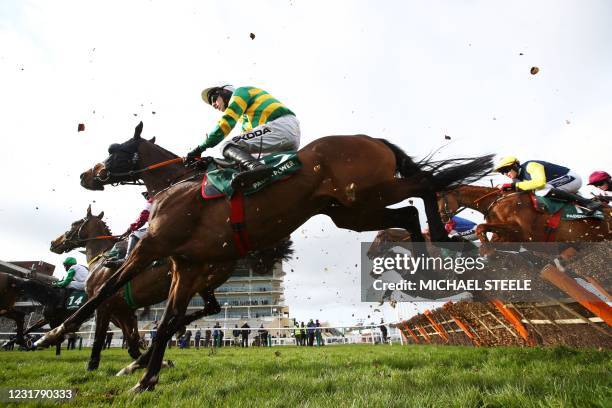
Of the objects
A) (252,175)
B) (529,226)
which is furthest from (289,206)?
(529,226)

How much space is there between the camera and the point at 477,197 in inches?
350

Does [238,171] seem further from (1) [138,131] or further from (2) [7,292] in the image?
(2) [7,292]

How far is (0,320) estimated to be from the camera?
123 feet

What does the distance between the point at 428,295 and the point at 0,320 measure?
43408 mm

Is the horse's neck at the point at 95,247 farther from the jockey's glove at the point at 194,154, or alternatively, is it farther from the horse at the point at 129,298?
the jockey's glove at the point at 194,154

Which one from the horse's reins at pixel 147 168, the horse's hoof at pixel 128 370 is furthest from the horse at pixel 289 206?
the horse's hoof at pixel 128 370

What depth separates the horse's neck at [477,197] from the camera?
A: 8.72 metres

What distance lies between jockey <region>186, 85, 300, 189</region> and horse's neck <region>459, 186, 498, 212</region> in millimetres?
5415

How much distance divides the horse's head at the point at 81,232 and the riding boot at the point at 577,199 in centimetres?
1008

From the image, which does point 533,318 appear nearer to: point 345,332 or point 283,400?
point 283,400

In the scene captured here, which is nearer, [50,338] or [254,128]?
[50,338]

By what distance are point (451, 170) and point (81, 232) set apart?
8957mm

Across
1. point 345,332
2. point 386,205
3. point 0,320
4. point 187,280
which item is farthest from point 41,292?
point 0,320

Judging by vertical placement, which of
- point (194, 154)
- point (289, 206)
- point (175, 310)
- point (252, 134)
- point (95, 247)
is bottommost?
point (175, 310)
